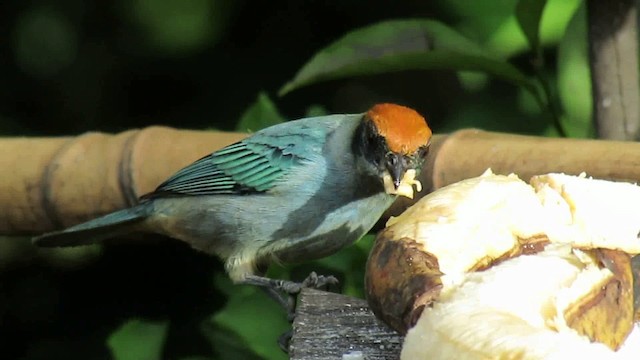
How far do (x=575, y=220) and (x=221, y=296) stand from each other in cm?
168

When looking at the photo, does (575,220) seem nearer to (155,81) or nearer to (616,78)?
(616,78)

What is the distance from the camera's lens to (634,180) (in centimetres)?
167

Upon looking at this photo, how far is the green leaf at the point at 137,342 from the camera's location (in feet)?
6.82

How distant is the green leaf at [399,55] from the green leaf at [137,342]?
0.56 m

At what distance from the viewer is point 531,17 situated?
7.22ft

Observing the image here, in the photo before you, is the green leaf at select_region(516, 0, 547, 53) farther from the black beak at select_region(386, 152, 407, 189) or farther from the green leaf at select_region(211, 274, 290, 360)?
the green leaf at select_region(211, 274, 290, 360)

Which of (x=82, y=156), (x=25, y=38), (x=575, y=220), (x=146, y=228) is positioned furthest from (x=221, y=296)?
(x=575, y=220)

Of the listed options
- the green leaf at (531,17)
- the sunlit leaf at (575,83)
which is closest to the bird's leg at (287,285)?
the green leaf at (531,17)

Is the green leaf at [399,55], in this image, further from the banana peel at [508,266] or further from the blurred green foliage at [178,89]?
the banana peel at [508,266]

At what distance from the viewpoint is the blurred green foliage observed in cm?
262

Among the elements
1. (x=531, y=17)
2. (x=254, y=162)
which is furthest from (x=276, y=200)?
(x=531, y=17)

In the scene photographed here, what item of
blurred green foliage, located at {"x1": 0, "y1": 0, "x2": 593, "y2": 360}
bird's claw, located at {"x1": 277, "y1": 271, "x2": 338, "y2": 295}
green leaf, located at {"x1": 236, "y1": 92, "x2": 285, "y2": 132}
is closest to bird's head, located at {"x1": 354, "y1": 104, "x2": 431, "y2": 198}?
bird's claw, located at {"x1": 277, "y1": 271, "x2": 338, "y2": 295}

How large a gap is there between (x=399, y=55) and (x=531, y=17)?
289 millimetres

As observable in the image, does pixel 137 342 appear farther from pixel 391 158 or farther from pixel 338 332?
pixel 338 332
